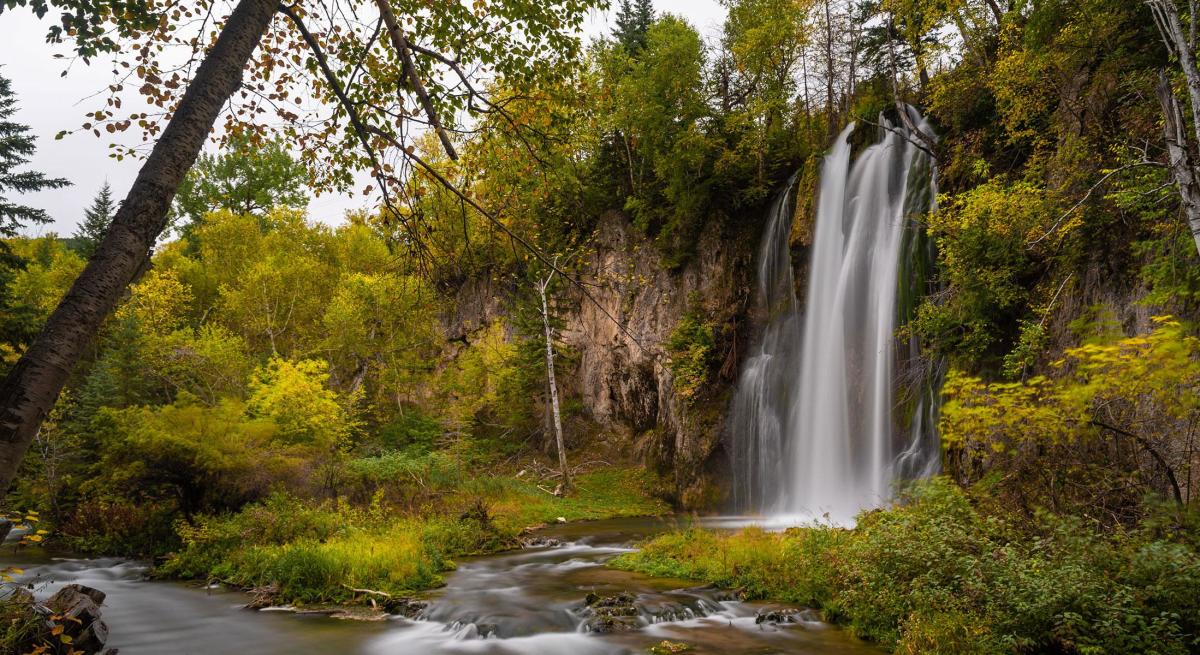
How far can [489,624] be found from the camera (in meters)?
8.85

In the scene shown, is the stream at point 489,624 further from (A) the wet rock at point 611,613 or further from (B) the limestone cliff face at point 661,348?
(B) the limestone cliff face at point 661,348

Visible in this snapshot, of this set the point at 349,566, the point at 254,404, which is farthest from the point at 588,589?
the point at 254,404

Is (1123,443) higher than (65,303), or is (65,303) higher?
(65,303)

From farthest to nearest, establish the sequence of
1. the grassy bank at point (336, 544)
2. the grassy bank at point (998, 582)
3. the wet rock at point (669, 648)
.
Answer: the grassy bank at point (336, 544) → the wet rock at point (669, 648) → the grassy bank at point (998, 582)

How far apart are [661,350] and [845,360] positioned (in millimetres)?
8811

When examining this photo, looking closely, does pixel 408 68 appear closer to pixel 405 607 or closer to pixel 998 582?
pixel 998 582

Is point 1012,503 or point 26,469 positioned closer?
point 1012,503

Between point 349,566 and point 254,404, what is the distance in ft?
36.0

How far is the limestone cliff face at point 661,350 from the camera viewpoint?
76.1 ft

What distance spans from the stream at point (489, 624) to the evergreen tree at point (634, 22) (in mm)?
30829

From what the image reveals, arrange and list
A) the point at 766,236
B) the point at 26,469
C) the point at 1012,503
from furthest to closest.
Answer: the point at 766,236 < the point at 26,469 < the point at 1012,503

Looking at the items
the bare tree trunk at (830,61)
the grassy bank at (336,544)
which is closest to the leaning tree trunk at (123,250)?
the grassy bank at (336,544)

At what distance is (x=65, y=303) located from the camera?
2.42 metres

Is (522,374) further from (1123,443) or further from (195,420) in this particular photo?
(1123,443)
